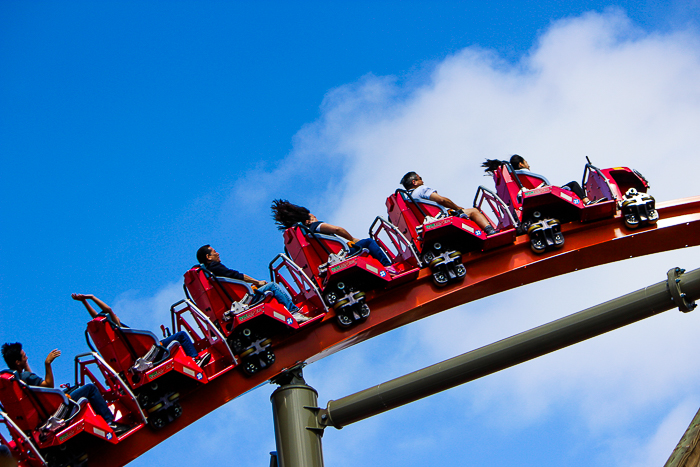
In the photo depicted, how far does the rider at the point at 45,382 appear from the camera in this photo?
709 centimetres

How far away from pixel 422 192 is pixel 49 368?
176 inches

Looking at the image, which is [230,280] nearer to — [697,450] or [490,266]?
[490,266]

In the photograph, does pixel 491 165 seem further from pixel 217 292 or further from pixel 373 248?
pixel 217 292

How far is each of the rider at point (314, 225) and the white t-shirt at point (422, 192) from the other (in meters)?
0.89

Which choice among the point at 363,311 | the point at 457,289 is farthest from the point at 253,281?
the point at 457,289

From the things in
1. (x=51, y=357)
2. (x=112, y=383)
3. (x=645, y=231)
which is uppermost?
(x=51, y=357)

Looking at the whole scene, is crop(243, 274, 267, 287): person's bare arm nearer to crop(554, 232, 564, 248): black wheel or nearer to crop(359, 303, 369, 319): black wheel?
crop(359, 303, 369, 319): black wheel

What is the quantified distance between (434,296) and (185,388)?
2.83 meters

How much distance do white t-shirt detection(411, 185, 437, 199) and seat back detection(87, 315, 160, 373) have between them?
3382 millimetres

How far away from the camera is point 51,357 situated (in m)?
7.42

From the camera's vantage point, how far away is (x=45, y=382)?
725cm

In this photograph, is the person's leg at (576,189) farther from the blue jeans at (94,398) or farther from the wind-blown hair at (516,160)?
the blue jeans at (94,398)

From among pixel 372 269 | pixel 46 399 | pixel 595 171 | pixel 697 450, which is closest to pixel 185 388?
pixel 46 399

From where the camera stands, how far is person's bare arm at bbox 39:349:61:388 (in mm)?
7254
